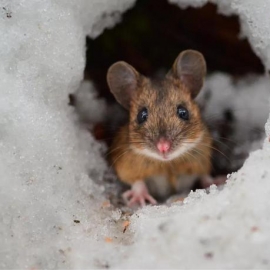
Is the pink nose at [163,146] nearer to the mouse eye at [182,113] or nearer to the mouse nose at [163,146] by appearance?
the mouse nose at [163,146]

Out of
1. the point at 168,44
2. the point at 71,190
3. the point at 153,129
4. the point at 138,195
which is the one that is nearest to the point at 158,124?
the point at 153,129

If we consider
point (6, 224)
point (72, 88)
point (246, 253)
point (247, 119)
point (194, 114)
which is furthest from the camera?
point (247, 119)

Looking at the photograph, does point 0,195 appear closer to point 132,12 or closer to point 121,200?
point 121,200

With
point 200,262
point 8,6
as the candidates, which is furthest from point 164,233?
point 8,6

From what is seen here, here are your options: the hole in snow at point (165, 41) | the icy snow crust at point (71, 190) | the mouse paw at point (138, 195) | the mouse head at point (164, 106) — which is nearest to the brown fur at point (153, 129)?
the mouse head at point (164, 106)

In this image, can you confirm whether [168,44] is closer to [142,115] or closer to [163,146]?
[142,115]

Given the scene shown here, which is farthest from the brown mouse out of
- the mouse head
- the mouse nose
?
the mouse nose

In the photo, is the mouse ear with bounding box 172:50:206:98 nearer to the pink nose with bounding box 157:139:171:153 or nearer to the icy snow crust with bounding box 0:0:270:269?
the icy snow crust with bounding box 0:0:270:269
